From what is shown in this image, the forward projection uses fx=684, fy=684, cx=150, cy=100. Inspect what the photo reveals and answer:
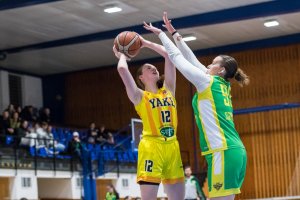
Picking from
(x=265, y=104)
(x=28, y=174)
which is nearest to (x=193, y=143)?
(x=265, y=104)

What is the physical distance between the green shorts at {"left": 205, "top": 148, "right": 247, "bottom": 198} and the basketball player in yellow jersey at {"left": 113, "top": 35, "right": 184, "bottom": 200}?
3.06 feet

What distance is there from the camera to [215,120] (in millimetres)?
6332

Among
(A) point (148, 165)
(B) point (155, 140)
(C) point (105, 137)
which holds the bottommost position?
(A) point (148, 165)

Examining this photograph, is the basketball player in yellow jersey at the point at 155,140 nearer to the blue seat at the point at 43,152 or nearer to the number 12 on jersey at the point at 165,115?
the number 12 on jersey at the point at 165,115

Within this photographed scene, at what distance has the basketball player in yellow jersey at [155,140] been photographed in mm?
7102

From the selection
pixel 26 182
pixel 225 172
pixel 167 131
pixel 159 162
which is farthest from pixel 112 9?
pixel 225 172

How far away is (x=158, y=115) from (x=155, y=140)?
27 centimetres

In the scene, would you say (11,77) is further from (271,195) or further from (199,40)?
(271,195)

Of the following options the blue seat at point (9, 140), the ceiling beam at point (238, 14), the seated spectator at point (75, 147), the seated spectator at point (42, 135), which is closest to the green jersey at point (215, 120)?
the blue seat at point (9, 140)

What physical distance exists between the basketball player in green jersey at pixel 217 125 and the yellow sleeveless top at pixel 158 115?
842 mm

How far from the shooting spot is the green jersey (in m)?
6.30

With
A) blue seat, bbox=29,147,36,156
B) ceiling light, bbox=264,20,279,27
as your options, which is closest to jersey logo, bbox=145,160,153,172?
blue seat, bbox=29,147,36,156

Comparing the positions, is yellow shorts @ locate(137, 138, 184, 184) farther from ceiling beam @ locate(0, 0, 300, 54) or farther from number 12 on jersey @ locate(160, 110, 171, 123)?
ceiling beam @ locate(0, 0, 300, 54)

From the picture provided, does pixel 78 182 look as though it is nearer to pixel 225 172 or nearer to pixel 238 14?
pixel 238 14
